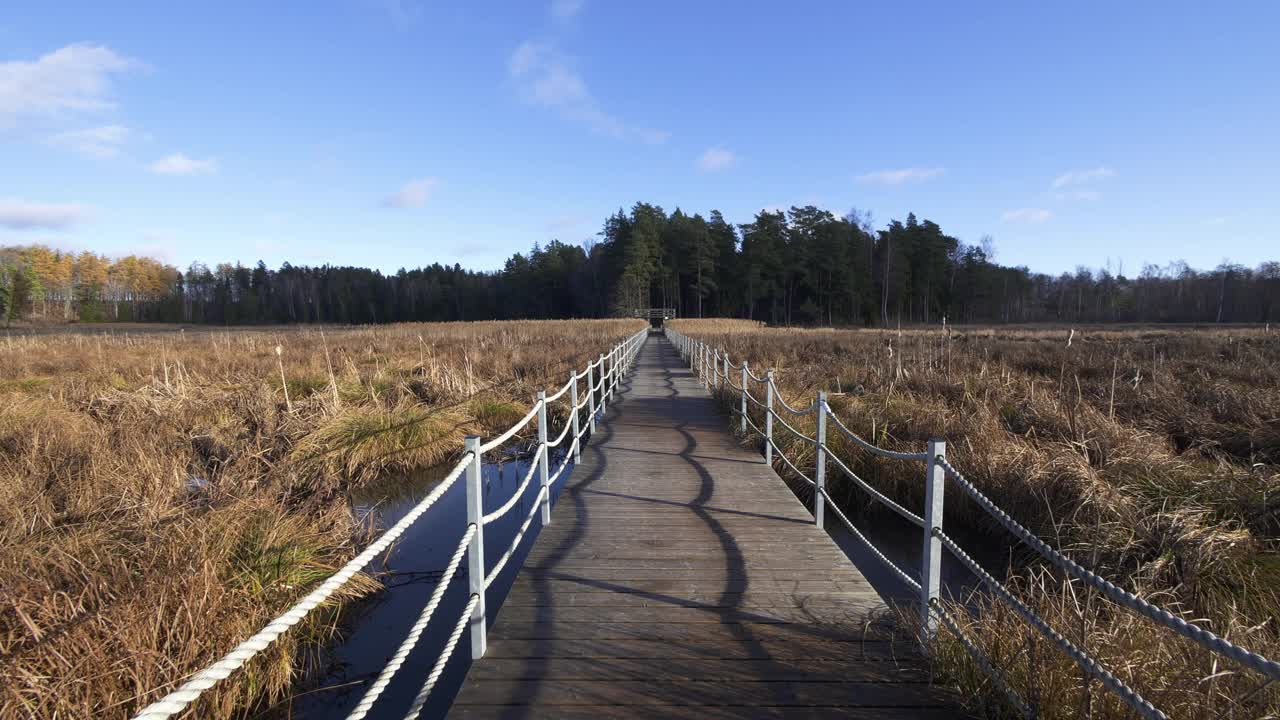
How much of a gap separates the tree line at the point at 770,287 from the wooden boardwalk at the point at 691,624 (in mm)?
54534

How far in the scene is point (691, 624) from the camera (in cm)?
342

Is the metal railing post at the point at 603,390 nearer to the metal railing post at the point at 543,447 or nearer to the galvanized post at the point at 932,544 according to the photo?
the metal railing post at the point at 543,447

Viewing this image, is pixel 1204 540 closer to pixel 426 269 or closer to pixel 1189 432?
pixel 1189 432

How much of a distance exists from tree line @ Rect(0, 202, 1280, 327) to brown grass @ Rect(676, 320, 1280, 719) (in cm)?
5021

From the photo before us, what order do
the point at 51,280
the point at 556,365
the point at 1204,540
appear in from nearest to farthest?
1. the point at 1204,540
2. the point at 556,365
3. the point at 51,280

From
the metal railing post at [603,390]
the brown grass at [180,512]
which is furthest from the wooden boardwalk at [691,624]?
the metal railing post at [603,390]

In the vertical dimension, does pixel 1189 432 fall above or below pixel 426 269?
below

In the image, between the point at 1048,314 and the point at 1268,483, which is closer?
the point at 1268,483

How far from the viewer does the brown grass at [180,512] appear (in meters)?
2.81

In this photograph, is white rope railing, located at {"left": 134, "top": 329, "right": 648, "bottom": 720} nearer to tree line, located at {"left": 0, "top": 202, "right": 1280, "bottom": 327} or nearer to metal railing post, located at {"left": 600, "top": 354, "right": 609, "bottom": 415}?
metal railing post, located at {"left": 600, "top": 354, "right": 609, "bottom": 415}

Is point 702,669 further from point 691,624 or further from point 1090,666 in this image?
point 1090,666

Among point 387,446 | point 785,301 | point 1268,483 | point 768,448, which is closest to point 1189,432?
point 1268,483

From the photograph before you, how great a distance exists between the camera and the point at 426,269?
12356cm

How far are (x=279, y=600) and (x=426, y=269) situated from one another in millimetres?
127876
